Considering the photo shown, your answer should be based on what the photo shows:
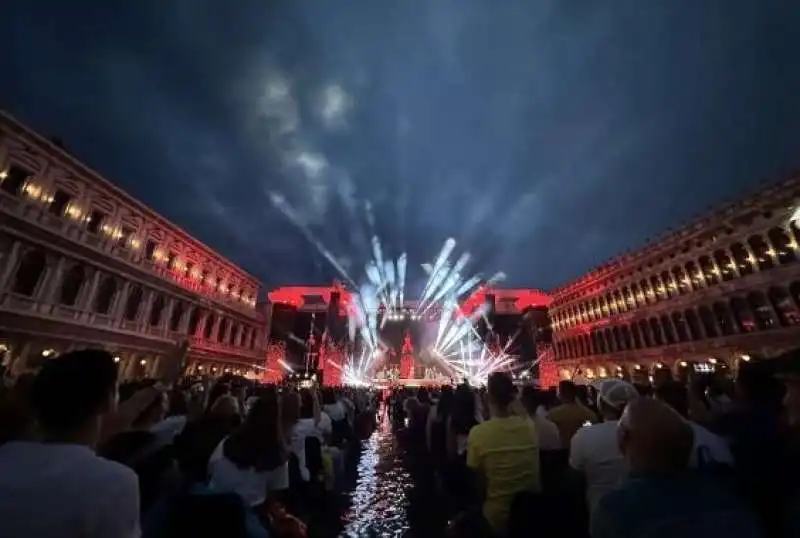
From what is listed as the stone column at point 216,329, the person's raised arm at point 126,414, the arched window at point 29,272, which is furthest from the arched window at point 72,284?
the person's raised arm at point 126,414

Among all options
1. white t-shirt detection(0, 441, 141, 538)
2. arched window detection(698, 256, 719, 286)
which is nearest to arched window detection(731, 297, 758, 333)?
arched window detection(698, 256, 719, 286)

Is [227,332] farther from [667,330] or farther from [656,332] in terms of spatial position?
[667,330]

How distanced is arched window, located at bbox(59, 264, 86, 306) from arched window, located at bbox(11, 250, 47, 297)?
57.2 inches

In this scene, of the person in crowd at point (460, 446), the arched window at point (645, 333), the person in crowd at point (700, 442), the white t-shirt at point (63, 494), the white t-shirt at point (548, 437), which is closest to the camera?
the white t-shirt at point (63, 494)

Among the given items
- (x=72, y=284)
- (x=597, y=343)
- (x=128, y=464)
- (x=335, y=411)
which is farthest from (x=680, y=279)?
(x=72, y=284)

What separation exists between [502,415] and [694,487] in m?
2.34

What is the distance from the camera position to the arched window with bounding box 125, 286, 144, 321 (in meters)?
26.5

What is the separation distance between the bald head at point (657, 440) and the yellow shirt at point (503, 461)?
1.77 m

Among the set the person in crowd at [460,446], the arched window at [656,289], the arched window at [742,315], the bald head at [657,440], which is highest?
the arched window at [656,289]

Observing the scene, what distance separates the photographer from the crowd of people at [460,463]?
1434 millimetres

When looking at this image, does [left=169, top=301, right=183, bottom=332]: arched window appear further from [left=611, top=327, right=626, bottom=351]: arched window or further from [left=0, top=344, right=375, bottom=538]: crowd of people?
[left=611, top=327, right=626, bottom=351]: arched window

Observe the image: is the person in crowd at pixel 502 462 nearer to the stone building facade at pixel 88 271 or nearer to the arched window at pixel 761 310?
the stone building facade at pixel 88 271

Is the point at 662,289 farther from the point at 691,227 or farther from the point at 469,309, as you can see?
the point at 469,309

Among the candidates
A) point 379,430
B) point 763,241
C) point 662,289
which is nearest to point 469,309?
point 662,289
